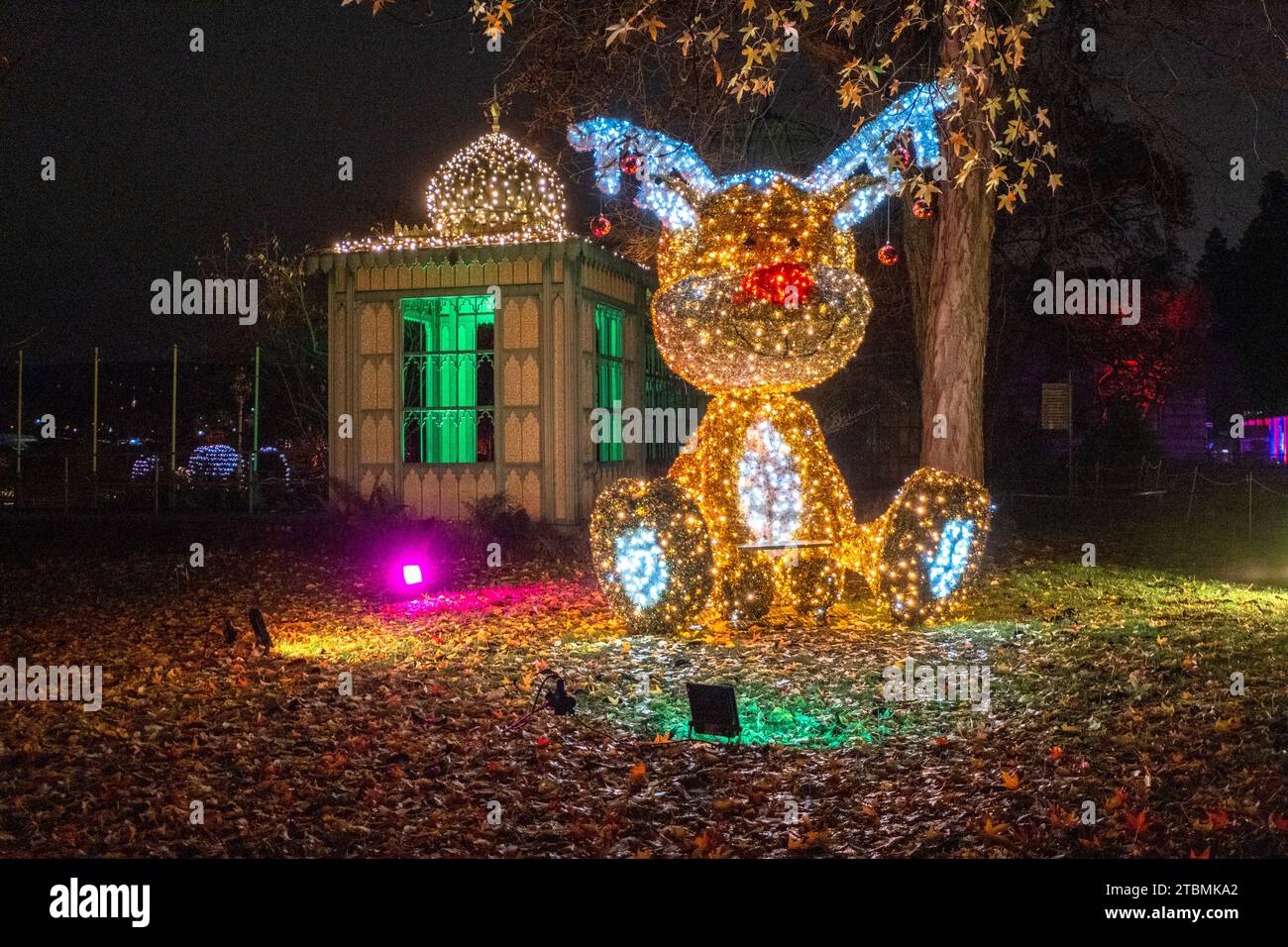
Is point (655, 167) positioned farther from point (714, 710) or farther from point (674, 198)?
point (714, 710)

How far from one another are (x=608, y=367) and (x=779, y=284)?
6442 mm

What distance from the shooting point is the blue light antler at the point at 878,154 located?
784 centimetres

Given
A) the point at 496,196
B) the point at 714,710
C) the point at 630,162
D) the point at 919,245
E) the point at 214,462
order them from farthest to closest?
the point at 214,462, the point at 496,196, the point at 919,245, the point at 630,162, the point at 714,710

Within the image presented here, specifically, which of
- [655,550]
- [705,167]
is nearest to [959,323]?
[705,167]

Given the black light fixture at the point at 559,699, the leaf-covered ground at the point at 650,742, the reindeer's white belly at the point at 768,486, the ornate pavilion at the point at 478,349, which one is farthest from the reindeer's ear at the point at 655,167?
the ornate pavilion at the point at 478,349

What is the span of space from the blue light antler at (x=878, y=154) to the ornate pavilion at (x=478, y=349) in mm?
4615

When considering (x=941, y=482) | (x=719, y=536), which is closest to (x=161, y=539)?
(x=719, y=536)

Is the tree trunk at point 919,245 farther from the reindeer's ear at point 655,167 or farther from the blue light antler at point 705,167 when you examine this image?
the reindeer's ear at point 655,167

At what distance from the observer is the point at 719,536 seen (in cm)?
749

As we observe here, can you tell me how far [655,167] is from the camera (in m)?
7.76

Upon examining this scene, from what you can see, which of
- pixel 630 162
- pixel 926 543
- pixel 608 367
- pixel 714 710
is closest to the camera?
pixel 714 710

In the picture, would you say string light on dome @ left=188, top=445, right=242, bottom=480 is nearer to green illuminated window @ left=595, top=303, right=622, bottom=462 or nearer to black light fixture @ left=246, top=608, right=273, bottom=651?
green illuminated window @ left=595, top=303, right=622, bottom=462

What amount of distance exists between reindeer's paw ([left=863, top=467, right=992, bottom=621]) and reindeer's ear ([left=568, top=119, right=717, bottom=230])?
253 centimetres

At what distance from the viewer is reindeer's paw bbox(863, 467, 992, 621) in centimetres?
739
